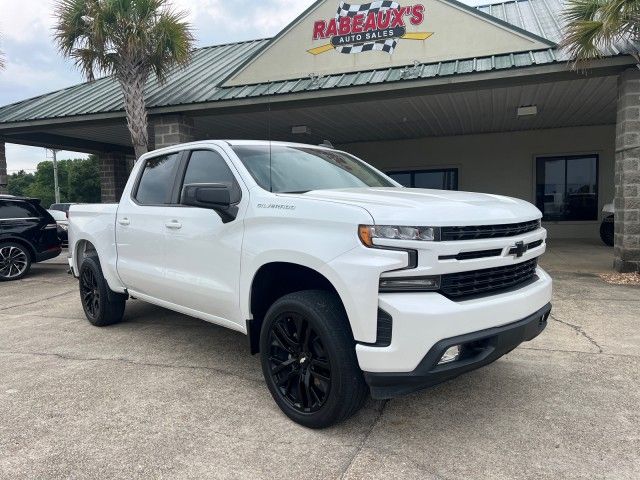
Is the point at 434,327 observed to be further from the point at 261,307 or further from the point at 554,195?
the point at 554,195

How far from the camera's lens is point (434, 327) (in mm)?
2482

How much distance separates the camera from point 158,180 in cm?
447

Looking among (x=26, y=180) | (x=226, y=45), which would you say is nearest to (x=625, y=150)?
(x=226, y=45)

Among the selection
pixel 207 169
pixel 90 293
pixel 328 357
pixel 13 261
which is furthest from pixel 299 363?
pixel 13 261

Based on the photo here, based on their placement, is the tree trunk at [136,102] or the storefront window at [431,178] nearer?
the tree trunk at [136,102]

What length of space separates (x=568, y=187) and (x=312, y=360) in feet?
47.5

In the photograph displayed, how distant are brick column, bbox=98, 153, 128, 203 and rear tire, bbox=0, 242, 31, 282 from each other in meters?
8.61

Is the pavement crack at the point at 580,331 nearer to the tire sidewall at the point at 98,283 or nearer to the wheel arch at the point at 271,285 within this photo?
the wheel arch at the point at 271,285

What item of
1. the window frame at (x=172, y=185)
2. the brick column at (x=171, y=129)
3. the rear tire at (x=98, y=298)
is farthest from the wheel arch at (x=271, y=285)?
the brick column at (x=171, y=129)

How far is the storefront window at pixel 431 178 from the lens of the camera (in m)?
16.2

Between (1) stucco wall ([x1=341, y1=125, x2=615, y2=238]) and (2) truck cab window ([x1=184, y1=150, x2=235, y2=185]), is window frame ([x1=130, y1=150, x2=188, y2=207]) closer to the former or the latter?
(2) truck cab window ([x1=184, y1=150, x2=235, y2=185])

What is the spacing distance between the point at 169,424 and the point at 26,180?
332 ft

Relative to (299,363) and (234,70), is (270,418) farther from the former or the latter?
(234,70)

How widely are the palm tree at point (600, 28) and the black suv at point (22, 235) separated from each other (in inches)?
382
